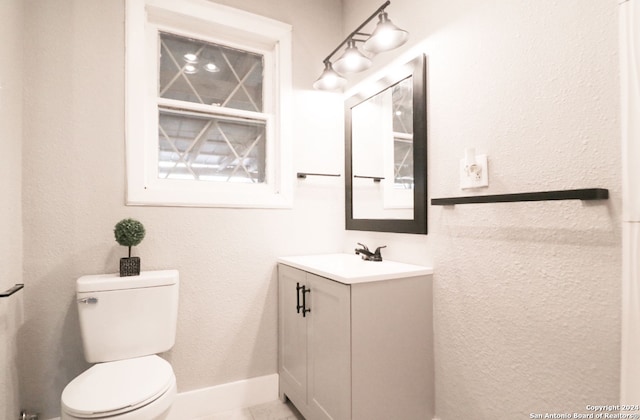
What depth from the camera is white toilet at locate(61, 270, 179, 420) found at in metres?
1.08

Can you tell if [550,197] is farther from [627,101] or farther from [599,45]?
[599,45]

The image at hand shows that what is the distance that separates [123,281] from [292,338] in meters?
0.92

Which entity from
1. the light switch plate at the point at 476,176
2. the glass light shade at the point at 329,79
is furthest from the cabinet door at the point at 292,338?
the glass light shade at the point at 329,79

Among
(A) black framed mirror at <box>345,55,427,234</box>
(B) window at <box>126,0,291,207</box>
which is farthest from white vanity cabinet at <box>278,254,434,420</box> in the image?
A: (B) window at <box>126,0,291,207</box>

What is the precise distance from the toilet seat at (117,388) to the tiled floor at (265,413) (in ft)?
2.03

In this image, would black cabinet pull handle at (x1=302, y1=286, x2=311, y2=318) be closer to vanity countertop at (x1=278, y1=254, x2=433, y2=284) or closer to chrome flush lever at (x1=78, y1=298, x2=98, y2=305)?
vanity countertop at (x1=278, y1=254, x2=433, y2=284)

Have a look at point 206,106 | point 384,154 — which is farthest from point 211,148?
point 384,154

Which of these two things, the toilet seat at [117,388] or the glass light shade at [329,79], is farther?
the glass light shade at [329,79]

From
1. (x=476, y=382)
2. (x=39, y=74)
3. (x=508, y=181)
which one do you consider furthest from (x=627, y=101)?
(x=39, y=74)

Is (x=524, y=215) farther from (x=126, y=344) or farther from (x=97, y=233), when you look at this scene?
(x=97, y=233)

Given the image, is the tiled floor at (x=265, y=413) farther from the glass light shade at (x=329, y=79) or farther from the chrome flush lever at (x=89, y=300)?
the glass light shade at (x=329, y=79)

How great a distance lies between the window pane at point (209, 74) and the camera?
185cm

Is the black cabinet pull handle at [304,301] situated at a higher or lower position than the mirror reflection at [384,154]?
lower

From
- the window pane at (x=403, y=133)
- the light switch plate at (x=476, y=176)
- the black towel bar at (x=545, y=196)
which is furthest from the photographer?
the window pane at (x=403, y=133)
